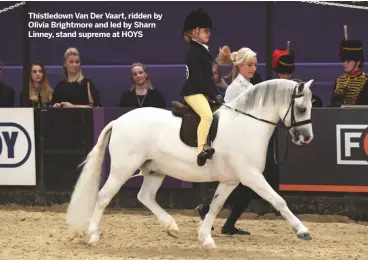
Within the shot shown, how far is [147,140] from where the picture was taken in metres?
8.75

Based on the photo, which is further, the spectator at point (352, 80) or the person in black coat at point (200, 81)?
the spectator at point (352, 80)

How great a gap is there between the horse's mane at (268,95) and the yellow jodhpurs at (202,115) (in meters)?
0.34

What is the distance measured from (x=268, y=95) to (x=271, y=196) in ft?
3.17

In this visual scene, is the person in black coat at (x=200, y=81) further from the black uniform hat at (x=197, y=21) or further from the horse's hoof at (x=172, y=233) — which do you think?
the horse's hoof at (x=172, y=233)

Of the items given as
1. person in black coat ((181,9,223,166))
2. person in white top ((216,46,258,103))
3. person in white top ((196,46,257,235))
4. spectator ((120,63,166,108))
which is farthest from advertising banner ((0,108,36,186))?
person in black coat ((181,9,223,166))

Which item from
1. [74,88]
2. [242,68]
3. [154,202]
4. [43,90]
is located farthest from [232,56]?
[43,90]

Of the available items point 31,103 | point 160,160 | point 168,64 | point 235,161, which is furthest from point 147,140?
point 168,64

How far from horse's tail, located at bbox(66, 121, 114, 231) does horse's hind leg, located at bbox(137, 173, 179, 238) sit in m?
0.47

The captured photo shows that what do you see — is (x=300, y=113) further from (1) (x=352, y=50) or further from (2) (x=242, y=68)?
(1) (x=352, y=50)

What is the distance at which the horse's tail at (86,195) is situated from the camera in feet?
29.0

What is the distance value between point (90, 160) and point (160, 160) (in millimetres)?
681

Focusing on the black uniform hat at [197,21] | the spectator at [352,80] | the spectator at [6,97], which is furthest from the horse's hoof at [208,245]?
the spectator at [6,97]

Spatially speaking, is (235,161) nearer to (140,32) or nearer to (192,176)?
(192,176)

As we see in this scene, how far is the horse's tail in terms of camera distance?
883 cm
